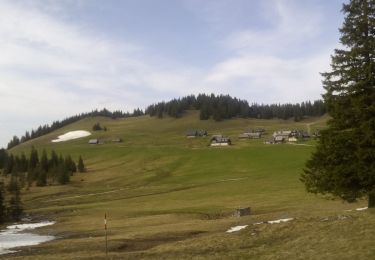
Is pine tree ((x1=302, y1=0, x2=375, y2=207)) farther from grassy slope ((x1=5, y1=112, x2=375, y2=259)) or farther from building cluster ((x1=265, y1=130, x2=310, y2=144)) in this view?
building cluster ((x1=265, y1=130, x2=310, y2=144))

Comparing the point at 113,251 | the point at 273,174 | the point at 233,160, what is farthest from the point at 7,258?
the point at 233,160

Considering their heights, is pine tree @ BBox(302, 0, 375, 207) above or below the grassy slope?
above

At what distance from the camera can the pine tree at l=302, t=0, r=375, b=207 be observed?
30.3m

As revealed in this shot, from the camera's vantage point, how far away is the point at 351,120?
31.5 m

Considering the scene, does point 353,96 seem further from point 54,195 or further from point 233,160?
point 233,160

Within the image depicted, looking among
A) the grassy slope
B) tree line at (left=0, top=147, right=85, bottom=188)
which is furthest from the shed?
tree line at (left=0, top=147, right=85, bottom=188)

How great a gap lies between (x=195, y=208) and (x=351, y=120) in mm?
35546

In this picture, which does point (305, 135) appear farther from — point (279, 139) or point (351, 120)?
point (351, 120)

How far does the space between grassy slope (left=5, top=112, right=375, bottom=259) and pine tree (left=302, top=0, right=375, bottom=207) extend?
91.2 inches

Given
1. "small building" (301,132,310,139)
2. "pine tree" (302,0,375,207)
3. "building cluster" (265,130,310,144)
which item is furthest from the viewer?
"small building" (301,132,310,139)

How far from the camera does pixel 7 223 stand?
217ft

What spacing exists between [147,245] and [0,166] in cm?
16480

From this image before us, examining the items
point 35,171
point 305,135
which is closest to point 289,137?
point 305,135

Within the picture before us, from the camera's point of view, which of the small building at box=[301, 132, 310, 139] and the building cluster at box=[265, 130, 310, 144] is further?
the small building at box=[301, 132, 310, 139]
